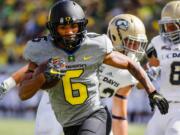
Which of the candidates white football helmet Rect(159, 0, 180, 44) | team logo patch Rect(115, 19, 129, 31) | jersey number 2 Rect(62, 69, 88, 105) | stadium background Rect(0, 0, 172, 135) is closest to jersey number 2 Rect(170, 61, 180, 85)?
white football helmet Rect(159, 0, 180, 44)

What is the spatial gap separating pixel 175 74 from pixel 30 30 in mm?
8319

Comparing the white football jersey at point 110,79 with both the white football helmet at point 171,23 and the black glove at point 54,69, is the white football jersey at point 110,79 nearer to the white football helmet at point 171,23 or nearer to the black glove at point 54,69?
the white football helmet at point 171,23

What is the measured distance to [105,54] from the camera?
16.4 feet

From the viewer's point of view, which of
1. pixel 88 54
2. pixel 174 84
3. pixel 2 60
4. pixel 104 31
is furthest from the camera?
Result: pixel 2 60

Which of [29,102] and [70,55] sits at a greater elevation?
[70,55]

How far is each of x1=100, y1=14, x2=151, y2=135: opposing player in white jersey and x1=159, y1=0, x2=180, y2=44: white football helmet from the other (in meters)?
0.45

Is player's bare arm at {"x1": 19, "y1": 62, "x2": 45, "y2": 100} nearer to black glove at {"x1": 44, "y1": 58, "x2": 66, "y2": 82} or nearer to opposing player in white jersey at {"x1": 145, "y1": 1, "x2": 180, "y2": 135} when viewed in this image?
black glove at {"x1": 44, "y1": 58, "x2": 66, "y2": 82}

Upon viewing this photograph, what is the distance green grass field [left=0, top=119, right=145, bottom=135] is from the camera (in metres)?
10.2

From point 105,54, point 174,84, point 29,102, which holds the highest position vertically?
point 105,54

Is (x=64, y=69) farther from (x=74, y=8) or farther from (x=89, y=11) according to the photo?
(x=89, y=11)

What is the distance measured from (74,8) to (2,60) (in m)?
9.39

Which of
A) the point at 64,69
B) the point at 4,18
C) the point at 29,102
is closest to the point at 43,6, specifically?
the point at 4,18

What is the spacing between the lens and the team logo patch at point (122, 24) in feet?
21.6

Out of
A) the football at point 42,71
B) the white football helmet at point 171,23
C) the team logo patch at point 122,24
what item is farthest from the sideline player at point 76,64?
the team logo patch at point 122,24
